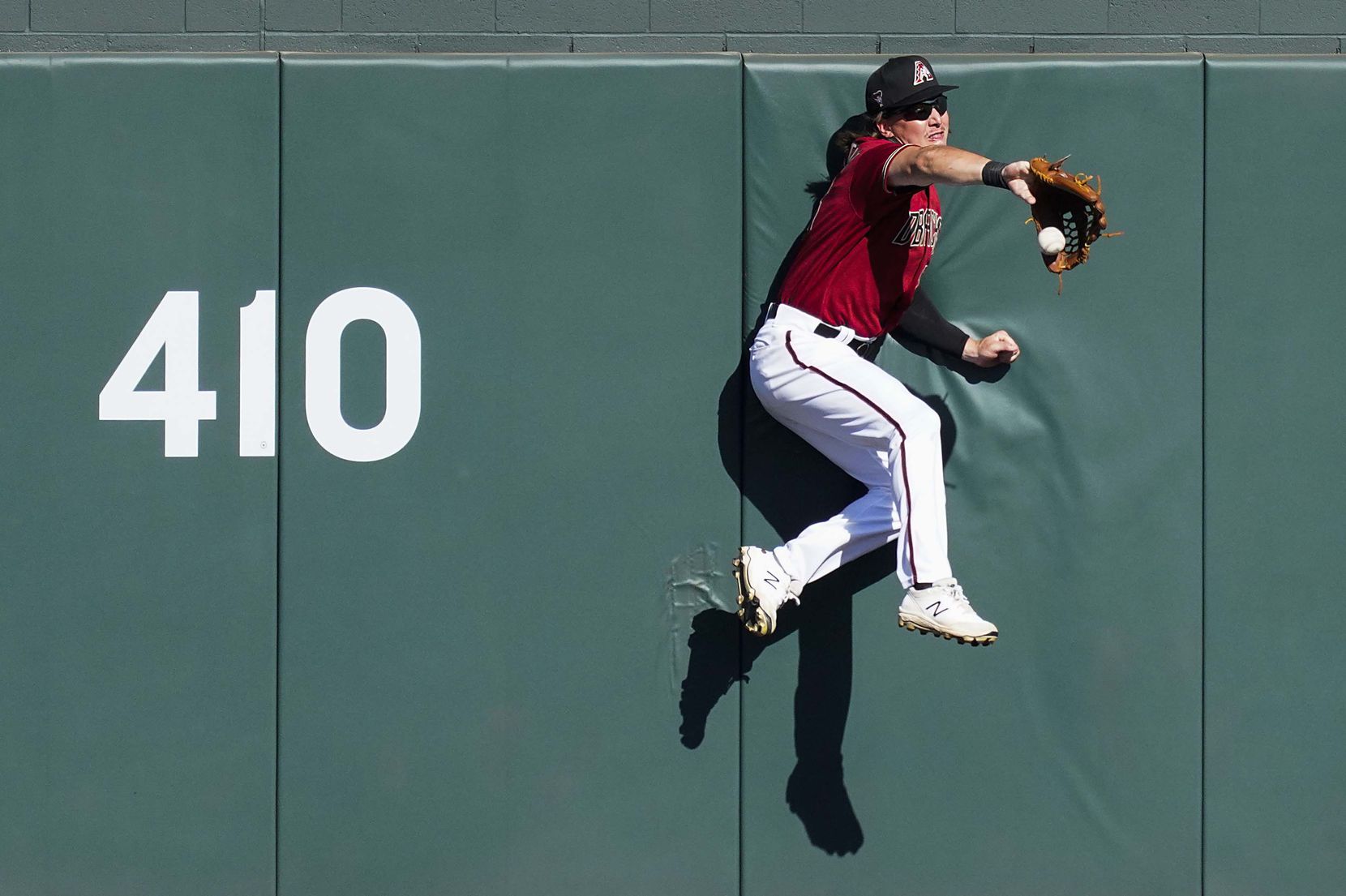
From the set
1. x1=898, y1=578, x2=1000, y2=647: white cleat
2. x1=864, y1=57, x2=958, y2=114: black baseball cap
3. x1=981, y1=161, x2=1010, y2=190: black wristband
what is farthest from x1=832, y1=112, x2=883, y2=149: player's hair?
x1=898, y1=578, x2=1000, y2=647: white cleat

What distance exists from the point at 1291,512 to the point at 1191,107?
1.30m

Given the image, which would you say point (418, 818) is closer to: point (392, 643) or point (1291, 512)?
point (392, 643)

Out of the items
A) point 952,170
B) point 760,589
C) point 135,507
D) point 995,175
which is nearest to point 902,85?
point 952,170

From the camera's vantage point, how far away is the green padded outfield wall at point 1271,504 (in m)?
3.98

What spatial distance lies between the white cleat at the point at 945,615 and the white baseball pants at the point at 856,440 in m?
0.04

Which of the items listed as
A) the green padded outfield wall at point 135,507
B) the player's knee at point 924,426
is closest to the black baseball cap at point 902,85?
the player's knee at point 924,426

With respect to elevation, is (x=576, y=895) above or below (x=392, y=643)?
below

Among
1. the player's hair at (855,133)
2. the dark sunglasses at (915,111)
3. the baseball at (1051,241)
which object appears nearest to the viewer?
the baseball at (1051,241)

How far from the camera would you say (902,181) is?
3.44 m

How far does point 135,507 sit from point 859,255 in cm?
234

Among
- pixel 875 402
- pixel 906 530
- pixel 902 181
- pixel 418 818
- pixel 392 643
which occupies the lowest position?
pixel 418 818

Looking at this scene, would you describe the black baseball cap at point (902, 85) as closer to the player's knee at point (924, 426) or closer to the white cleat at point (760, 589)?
the player's knee at point (924, 426)

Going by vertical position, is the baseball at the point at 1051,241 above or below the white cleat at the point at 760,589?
above

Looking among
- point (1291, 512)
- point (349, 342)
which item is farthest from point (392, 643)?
point (1291, 512)
